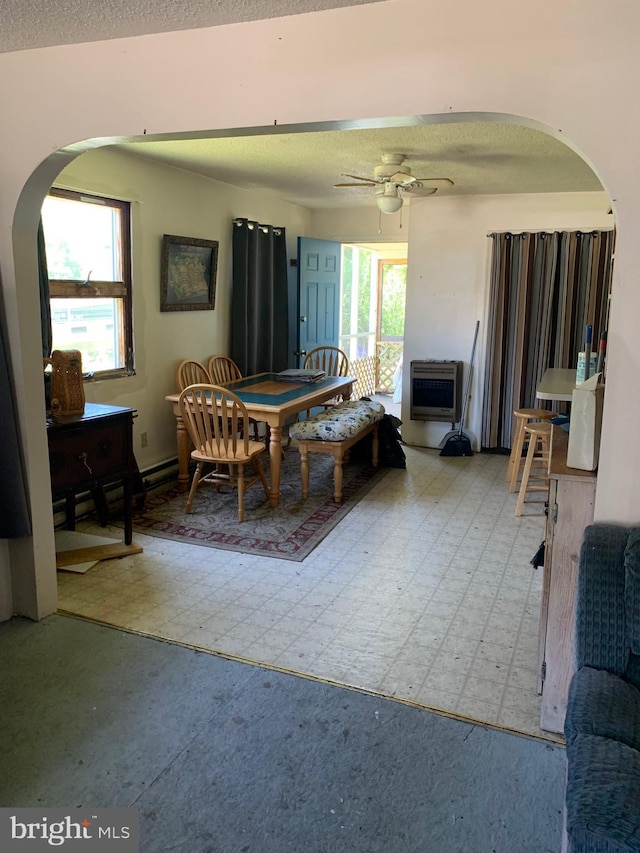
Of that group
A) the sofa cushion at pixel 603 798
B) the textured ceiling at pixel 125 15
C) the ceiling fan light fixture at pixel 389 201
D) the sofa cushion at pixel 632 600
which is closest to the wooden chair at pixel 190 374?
the ceiling fan light fixture at pixel 389 201

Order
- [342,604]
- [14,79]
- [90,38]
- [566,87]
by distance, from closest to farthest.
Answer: [566,87] < [90,38] < [14,79] < [342,604]

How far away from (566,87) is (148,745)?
2.25 m

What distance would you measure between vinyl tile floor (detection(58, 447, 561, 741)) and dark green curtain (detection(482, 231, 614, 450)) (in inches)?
70.6

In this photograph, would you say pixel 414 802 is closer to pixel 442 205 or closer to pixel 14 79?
pixel 14 79

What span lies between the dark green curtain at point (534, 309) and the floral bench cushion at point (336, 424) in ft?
4.56

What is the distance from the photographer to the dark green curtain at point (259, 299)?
5490 millimetres

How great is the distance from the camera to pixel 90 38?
220cm

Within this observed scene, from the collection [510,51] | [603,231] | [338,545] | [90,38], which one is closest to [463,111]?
[510,51]

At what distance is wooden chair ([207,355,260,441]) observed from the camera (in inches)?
205

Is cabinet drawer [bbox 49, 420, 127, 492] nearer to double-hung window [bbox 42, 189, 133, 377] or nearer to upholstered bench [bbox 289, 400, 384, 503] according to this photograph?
double-hung window [bbox 42, 189, 133, 377]

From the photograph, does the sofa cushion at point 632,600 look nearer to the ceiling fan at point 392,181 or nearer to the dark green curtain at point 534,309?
the ceiling fan at point 392,181

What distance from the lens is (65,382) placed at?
309cm

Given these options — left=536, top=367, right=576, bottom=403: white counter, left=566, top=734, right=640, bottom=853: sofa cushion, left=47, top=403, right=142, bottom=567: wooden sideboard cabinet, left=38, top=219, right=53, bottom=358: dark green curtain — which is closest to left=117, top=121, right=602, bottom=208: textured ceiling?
left=38, top=219, right=53, bottom=358: dark green curtain

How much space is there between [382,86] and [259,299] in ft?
13.0
